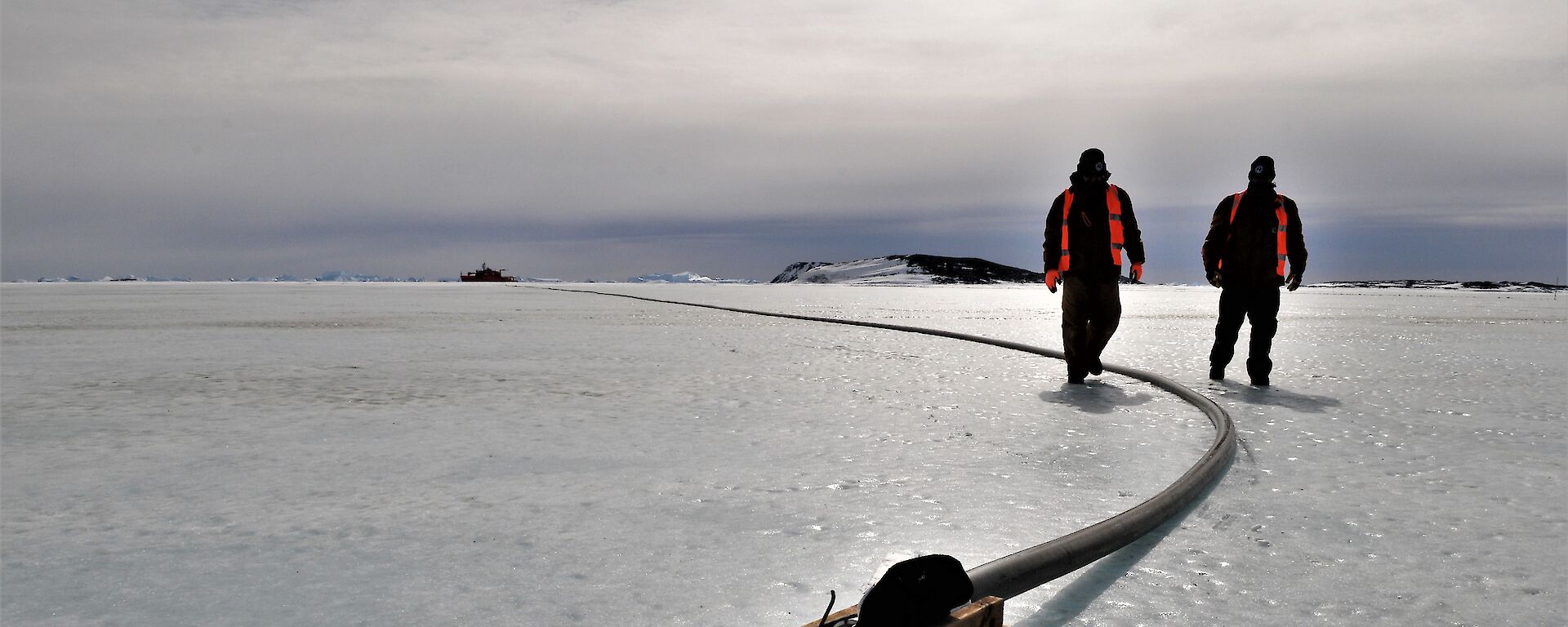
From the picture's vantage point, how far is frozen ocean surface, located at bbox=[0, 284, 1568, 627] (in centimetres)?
205

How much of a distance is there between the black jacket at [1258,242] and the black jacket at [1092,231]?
58cm

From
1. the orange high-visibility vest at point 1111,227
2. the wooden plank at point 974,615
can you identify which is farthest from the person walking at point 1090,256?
the wooden plank at point 974,615

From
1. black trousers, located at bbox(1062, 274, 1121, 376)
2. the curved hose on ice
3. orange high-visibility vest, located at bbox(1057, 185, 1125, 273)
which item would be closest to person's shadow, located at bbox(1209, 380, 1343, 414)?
black trousers, located at bbox(1062, 274, 1121, 376)

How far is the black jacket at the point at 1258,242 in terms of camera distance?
20.7ft

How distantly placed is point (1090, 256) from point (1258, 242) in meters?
1.08

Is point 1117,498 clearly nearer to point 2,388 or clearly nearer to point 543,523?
point 543,523

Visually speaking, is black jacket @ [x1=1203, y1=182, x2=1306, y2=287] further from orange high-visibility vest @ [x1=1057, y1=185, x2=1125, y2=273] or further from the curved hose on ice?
the curved hose on ice

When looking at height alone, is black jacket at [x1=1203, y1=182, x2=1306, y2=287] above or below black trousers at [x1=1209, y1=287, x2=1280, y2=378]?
above

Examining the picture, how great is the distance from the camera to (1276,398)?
17.9 ft

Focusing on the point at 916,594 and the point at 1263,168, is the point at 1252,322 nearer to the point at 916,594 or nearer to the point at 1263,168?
the point at 1263,168

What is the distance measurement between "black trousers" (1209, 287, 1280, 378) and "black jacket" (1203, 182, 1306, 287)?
6 cm

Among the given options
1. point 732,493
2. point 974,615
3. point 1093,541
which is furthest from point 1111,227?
point 974,615

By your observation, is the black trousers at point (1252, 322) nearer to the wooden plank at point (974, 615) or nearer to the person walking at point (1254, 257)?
the person walking at point (1254, 257)

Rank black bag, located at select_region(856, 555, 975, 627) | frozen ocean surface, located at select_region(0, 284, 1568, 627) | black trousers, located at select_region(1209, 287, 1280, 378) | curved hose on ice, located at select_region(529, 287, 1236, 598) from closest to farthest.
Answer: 1. black bag, located at select_region(856, 555, 975, 627)
2. curved hose on ice, located at select_region(529, 287, 1236, 598)
3. frozen ocean surface, located at select_region(0, 284, 1568, 627)
4. black trousers, located at select_region(1209, 287, 1280, 378)
